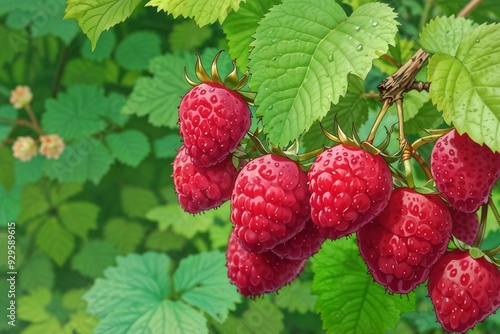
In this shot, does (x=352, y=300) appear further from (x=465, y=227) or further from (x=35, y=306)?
(x=35, y=306)

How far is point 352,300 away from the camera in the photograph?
88 centimetres

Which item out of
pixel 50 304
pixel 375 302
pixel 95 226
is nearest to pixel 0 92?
pixel 95 226

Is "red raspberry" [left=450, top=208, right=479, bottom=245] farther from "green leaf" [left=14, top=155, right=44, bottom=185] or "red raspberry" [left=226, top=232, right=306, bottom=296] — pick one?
"green leaf" [left=14, top=155, right=44, bottom=185]

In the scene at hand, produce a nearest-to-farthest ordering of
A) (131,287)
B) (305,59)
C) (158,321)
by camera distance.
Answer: (305,59), (158,321), (131,287)

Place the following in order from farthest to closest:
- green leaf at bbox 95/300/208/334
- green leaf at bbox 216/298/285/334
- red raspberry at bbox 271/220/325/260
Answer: green leaf at bbox 216/298/285/334 < green leaf at bbox 95/300/208/334 < red raspberry at bbox 271/220/325/260

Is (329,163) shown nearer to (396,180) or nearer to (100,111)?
(396,180)

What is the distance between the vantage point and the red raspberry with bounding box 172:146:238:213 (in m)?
0.75

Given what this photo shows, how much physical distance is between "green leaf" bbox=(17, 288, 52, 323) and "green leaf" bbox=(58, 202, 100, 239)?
18 centimetres

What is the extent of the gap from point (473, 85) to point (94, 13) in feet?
1.30

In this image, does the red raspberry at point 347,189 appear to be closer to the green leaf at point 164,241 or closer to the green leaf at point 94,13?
the green leaf at point 94,13

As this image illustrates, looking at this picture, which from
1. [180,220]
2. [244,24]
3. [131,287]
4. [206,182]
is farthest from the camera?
[180,220]

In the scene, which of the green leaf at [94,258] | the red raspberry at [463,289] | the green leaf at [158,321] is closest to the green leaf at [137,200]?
the green leaf at [94,258]

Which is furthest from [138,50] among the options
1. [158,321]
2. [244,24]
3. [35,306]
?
[244,24]

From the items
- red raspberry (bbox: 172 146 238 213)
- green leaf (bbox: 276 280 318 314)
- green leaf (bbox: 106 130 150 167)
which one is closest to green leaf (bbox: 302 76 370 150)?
red raspberry (bbox: 172 146 238 213)
